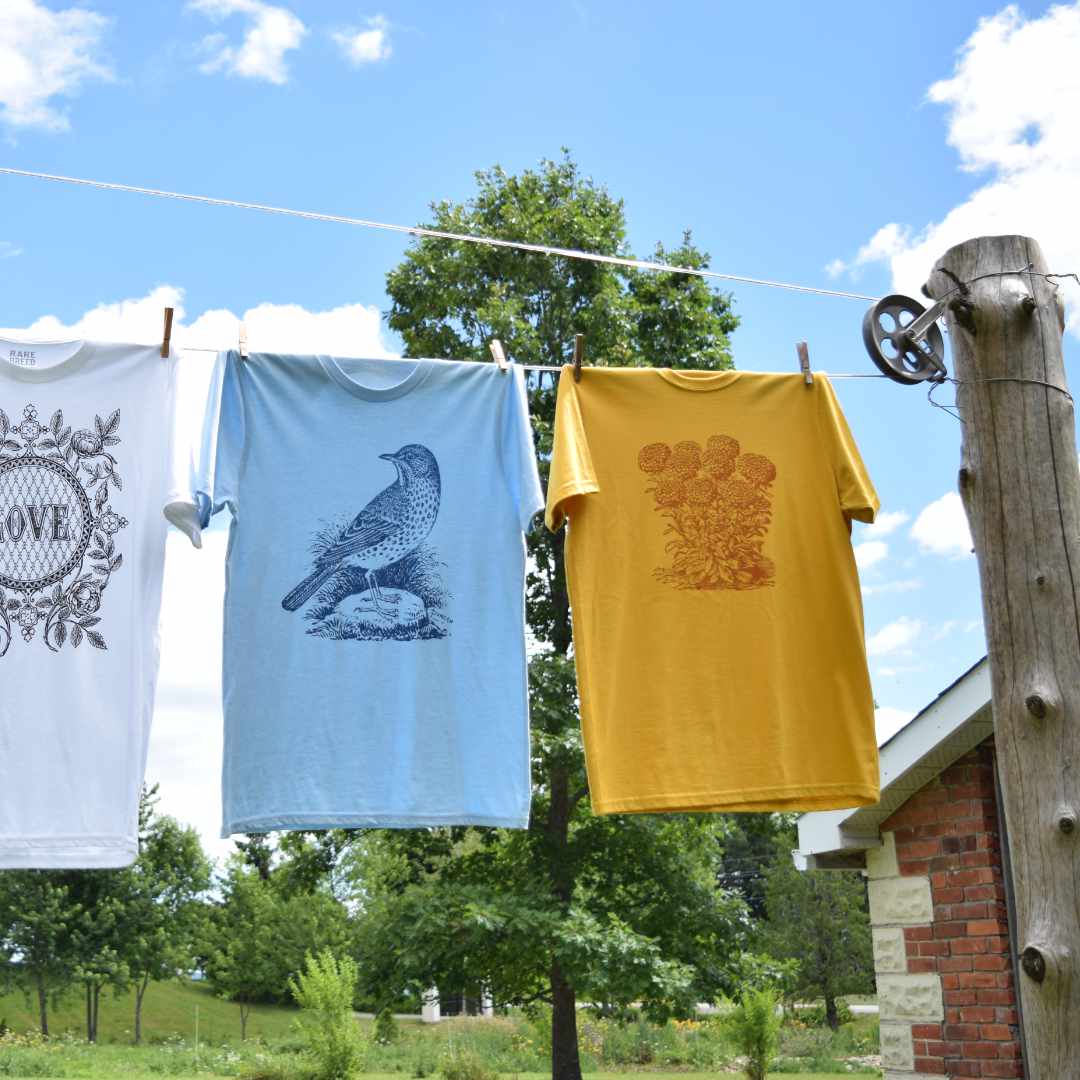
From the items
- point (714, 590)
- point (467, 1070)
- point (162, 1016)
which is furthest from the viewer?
point (162, 1016)

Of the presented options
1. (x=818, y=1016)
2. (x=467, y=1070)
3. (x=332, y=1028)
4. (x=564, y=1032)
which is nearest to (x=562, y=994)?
(x=564, y=1032)

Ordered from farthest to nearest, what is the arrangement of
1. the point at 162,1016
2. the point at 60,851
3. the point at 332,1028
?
the point at 162,1016, the point at 332,1028, the point at 60,851

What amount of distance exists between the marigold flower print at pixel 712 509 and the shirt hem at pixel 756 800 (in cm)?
67

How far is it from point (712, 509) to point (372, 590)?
3.80ft

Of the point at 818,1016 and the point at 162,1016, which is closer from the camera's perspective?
the point at 818,1016

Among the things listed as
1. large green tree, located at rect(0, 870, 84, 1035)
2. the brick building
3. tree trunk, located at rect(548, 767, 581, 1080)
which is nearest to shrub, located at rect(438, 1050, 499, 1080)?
tree trunk, located at rect(548, 767, 581, 1080)

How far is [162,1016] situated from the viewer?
2653 cm

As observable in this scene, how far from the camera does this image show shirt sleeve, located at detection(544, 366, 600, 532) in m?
3.82

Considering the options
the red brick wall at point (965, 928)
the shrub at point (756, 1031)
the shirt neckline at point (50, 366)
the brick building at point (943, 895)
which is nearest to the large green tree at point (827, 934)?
the shrub at point (756, 1031)

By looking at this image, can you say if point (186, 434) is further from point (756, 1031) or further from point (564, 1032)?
point (756, 1031)

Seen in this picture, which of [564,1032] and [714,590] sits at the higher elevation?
[714,590]

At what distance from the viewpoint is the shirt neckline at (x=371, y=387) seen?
407cm

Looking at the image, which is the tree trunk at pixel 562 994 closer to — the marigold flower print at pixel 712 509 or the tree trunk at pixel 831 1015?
the marigold flower print at pixel 712 509

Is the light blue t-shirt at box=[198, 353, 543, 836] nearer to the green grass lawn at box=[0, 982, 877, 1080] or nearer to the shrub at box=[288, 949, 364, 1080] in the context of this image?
the shrub at box=[288, 949, 364, 1080]
